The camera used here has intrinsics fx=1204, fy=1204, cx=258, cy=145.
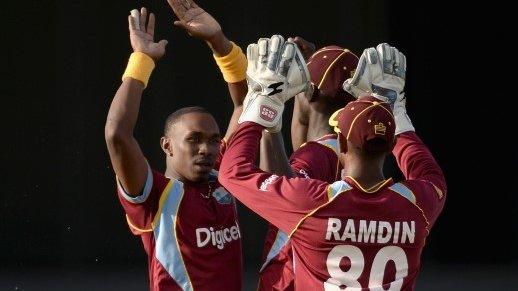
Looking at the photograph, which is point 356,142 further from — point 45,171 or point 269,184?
point 45,171

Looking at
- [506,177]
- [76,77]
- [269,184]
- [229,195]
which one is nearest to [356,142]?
[269,184]

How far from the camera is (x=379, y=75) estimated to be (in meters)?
3.80

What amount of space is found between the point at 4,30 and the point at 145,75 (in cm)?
419

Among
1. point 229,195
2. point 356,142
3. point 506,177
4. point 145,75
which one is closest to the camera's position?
point 356,142

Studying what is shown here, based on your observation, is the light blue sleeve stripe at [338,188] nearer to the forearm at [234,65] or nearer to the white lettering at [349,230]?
the white lettering at [349,230]

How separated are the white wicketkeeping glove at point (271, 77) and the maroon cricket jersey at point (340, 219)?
0.05 meters

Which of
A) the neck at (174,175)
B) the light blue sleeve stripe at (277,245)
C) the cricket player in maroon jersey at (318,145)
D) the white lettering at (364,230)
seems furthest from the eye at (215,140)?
the white lettering at (364,230)

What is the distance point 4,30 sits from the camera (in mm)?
7785

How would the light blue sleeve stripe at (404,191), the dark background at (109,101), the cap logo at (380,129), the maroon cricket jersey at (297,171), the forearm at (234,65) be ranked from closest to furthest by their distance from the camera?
1. the cap logo at (380,129)
2. the light blue sleeve stripe at (404,191)
3. the maroon cricket jersey at (297,171)
4. the forearm at (234,65)
5. the dark background at (109,101)

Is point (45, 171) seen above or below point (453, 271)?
above

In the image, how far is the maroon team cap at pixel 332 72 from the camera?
4.11 m

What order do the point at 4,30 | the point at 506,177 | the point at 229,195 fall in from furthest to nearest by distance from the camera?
the point at 506,177 → the point at 4,30 → the point at 229,195

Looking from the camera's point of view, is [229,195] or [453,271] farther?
[453,271]

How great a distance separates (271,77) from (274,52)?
8cm
